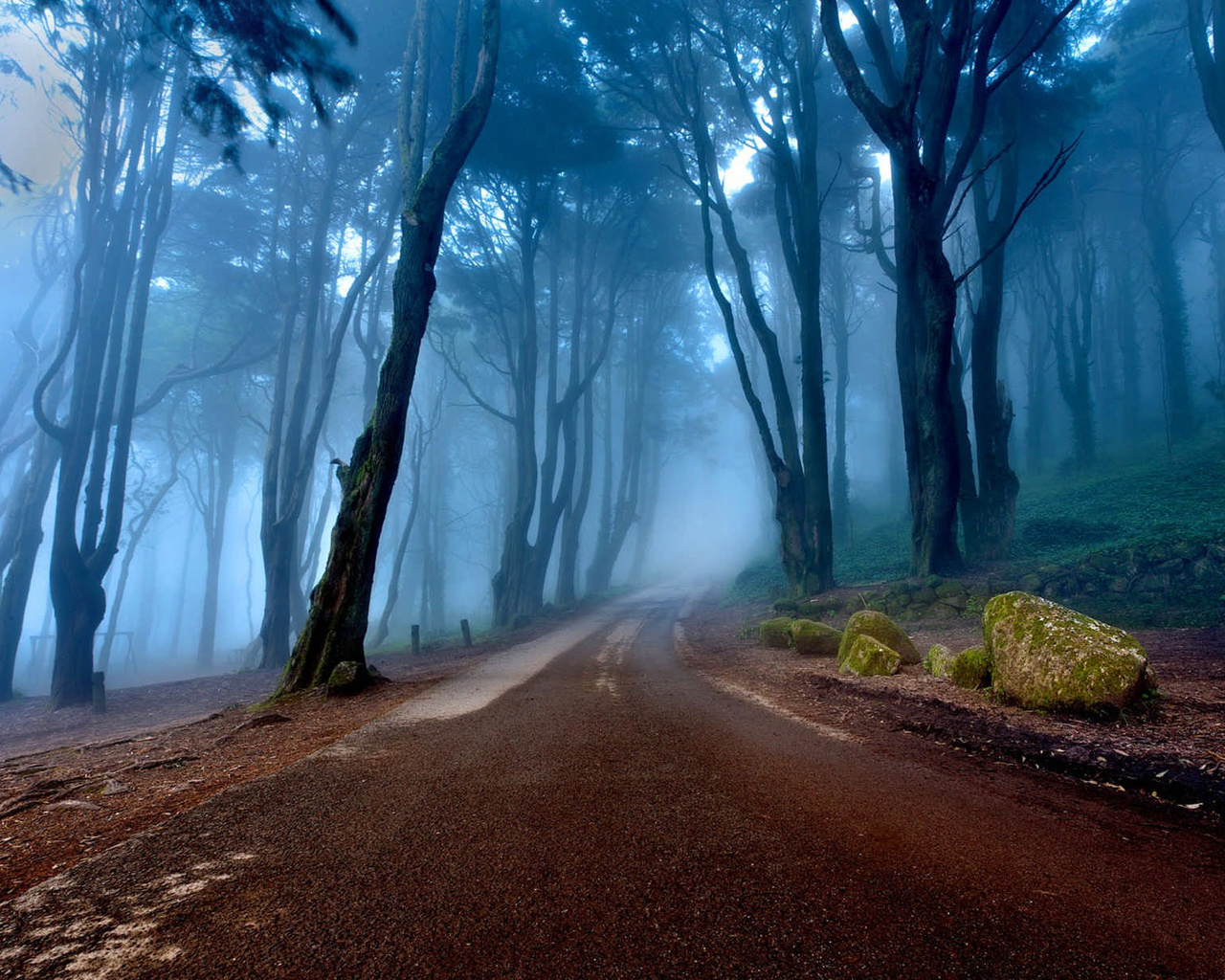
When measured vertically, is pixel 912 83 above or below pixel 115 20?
below

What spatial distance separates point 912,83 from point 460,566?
52.1 m

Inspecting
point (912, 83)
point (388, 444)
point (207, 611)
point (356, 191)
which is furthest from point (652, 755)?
point (207, 611)

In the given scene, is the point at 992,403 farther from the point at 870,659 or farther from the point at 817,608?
the point at 870,659

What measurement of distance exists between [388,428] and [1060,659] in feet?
24.5

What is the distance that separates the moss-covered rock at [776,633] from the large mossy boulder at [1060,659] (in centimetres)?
494

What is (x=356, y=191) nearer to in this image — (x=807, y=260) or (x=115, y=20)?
(x=115, y=20)

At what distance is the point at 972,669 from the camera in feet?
15.9

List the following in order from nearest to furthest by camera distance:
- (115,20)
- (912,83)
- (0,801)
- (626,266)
A: 1. (0,801)
2. (912,83)
3. (115,20)
4. (626,266)

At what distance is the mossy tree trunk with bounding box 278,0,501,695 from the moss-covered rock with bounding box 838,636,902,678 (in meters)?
5.59

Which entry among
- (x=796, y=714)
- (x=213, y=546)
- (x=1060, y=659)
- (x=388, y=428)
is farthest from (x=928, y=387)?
(x=213, y=546)

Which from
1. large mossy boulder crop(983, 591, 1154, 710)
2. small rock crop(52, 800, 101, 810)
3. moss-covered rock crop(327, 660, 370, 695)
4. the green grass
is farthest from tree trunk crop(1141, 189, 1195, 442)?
small rock crop(52, 800, 101, 810)

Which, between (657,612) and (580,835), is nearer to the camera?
(580,835)

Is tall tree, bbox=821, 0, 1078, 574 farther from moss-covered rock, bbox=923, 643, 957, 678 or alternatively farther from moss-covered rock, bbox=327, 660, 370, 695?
moss-covered rock, bbox=327, 660, 370, 695

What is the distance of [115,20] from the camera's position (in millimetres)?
11953
